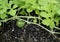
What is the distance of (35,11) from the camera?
1.18 metres

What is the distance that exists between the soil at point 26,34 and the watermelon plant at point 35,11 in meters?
0.03

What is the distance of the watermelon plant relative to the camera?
44.7 inches

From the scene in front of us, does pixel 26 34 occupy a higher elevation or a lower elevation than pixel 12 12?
lower

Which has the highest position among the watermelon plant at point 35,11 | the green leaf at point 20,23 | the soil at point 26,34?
the watermelon plant at point 35,11

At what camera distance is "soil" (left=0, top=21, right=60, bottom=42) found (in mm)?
1147

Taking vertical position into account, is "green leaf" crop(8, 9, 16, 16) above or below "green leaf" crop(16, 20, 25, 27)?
above

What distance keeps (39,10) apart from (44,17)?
0.06 meters

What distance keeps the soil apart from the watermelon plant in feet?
0.10

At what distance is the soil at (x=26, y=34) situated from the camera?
115 centimetres

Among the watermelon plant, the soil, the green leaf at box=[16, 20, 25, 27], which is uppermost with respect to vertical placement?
the watermelon plant

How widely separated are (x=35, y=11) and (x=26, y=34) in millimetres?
165

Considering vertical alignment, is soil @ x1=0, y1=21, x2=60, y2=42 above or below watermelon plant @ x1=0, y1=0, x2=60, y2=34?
below

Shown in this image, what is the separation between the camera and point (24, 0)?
117 cm

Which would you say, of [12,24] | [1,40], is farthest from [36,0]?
[1,40]
